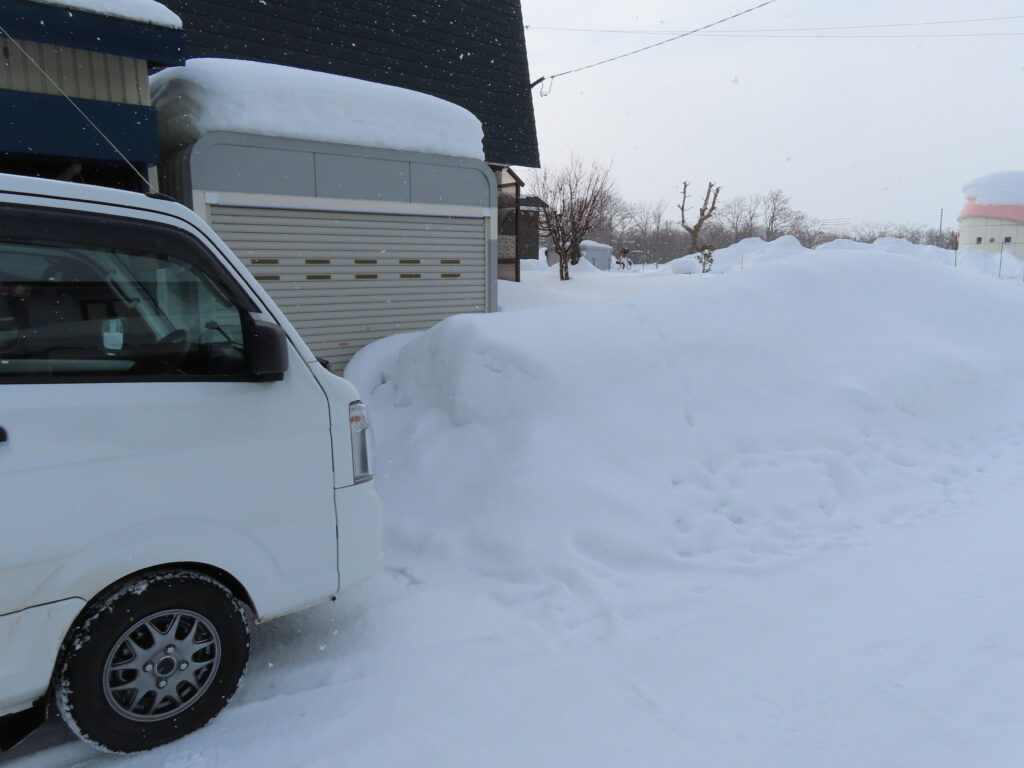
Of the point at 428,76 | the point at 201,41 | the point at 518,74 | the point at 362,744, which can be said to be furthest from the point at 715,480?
the point at 518,74

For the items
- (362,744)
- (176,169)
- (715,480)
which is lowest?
(362,744)

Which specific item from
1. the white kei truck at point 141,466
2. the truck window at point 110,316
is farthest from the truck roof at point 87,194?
the truck window at point 110,316

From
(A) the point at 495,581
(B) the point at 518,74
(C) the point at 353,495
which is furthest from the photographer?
(B) the point at 518,74

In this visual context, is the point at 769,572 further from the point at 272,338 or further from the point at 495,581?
the point at 272,338

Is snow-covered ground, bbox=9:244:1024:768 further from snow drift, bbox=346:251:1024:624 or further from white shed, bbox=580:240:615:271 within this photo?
white shed, bbox=580:240:615:271

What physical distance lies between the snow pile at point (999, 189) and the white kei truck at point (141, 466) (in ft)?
186

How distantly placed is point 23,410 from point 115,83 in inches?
192

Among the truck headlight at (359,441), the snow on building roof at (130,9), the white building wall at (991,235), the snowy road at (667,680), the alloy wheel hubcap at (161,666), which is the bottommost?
the snowy road at (667,680)

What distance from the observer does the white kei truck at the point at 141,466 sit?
2279 millimetres

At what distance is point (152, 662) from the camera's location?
257 centimetres

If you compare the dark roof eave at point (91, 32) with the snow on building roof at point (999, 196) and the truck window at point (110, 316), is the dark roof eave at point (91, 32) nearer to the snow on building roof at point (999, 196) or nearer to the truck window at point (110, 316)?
the truck window at point (110, 316)

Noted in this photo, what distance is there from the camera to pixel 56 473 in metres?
2.27

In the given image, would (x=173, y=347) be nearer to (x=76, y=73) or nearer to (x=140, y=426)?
(x=140, y=426)

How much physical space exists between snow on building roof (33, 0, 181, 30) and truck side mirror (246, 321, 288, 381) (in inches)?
171
